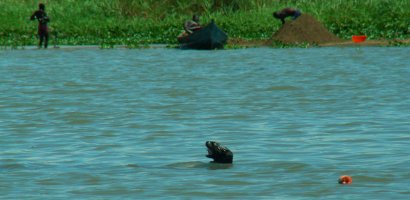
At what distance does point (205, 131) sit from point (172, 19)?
27.9 meters

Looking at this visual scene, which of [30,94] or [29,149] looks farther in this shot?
[30,94]

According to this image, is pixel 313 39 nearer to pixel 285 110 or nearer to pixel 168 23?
pixel 168 23

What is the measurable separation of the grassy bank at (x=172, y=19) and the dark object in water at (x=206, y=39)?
2078 millimetres

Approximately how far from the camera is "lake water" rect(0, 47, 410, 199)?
876 centimetres

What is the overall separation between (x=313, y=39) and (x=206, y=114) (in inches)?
753

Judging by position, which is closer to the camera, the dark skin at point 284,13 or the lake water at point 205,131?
the lake water at point 205,131

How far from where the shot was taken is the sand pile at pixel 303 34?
108ft

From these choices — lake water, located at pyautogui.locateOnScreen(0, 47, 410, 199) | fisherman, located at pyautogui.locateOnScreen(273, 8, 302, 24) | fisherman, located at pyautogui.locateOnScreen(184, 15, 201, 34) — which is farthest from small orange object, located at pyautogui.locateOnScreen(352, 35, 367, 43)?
lake water, located at pyautogui.locateOnScreen(0, 47, 410, 199)

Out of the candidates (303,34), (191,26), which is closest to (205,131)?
(191,26)

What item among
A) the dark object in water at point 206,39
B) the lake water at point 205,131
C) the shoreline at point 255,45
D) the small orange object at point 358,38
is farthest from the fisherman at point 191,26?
the lake water at point 205,131

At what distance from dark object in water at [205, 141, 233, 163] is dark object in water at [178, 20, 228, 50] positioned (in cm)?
2204

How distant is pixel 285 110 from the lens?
1484 centimetres

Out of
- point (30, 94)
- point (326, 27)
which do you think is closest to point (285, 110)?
point (30, 94)

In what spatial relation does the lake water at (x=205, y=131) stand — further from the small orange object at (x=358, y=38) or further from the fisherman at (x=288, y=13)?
the fisherman at (x=288, y=13)
